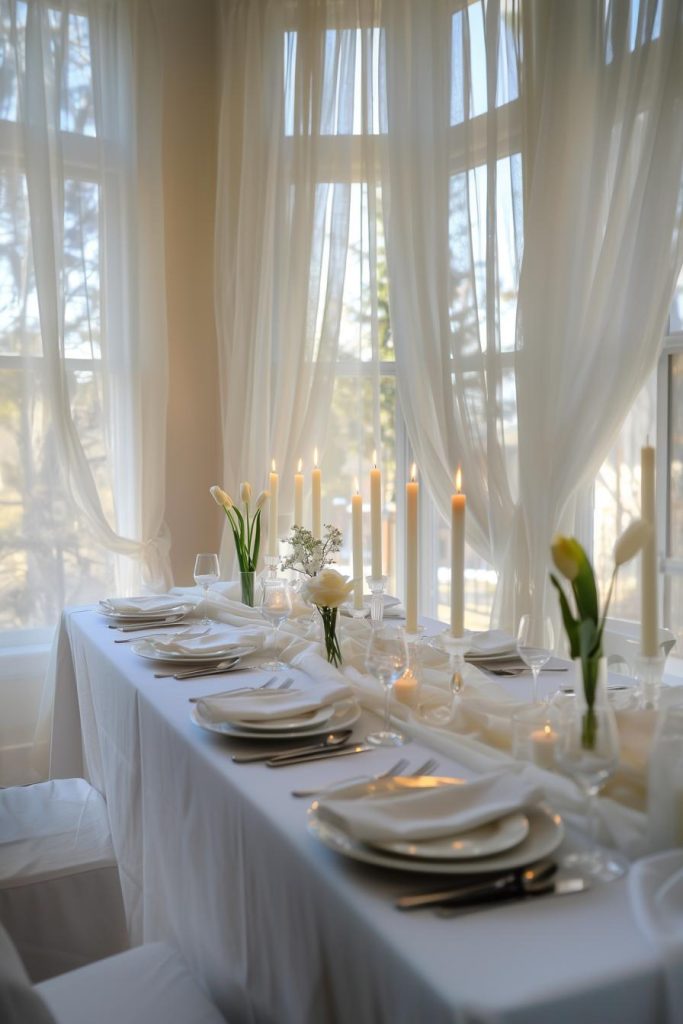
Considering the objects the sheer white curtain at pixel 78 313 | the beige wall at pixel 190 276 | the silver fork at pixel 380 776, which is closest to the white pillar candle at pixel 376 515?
the silver fork at pixel 380 776

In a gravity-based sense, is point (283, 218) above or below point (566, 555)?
above

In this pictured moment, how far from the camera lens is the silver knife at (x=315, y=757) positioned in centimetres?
135

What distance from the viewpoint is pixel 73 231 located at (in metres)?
3.69

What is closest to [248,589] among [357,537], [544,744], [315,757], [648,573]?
[357,537]

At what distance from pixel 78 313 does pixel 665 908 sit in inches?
134

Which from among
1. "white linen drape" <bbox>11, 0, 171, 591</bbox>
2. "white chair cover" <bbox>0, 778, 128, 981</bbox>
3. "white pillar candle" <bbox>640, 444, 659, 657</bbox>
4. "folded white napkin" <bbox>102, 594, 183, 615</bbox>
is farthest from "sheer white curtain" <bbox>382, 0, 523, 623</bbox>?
"white pillar candle" <bbox>640, 444, 659, 657</bbox>

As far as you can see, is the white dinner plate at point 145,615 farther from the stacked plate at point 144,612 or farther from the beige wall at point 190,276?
the beige wall at point 190,276

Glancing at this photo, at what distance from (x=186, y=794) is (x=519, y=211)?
8.35ft

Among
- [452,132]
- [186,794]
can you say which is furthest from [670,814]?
[452,132]

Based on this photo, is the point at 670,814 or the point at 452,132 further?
the point at 452,132

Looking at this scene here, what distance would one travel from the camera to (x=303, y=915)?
1.03m

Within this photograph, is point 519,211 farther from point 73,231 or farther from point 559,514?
point 73,231

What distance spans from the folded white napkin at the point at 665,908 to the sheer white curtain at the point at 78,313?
284 cm

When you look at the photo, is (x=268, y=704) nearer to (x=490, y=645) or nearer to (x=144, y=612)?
(x=490, y=645)
